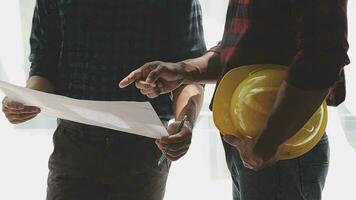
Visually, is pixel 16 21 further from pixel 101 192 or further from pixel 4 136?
pixel 101 192

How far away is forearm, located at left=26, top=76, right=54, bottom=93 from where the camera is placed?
3.25ft

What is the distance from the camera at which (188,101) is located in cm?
92

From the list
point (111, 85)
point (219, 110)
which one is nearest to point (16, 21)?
point (111, 85)

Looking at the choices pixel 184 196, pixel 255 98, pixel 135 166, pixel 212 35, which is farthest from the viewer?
pixel 184 196

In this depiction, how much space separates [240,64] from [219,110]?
0.27 ft

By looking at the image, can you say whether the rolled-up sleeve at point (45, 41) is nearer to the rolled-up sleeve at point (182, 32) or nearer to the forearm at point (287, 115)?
the rolled-up sleeve at point (182, 32)

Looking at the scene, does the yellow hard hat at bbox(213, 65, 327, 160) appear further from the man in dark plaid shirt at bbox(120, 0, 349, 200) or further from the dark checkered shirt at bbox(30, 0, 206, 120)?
the dark checkered shirt at bbox(30, 0, 206, 120)

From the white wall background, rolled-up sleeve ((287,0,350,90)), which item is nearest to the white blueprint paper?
rolled-up sleeve ((287,0,350,90))

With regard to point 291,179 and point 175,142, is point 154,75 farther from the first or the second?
point 291,179

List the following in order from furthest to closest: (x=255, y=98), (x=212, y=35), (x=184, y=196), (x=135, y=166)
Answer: (x=184, y=196) < (x=212, y=35) < (x=135, y=166) < (x=255, y=98)

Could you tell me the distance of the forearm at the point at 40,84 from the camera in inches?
39.0

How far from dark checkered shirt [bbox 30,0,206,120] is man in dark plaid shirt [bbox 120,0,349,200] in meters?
0.21

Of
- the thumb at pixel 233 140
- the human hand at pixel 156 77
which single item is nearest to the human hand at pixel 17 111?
the human hand at pixel 156 77

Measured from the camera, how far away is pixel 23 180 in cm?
165
